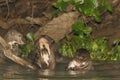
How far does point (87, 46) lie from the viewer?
8.91 m

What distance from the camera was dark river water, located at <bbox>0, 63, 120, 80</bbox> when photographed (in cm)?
639

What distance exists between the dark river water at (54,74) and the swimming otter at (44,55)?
164mm

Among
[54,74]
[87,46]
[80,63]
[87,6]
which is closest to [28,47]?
[87,46]

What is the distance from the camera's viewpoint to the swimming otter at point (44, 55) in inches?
295

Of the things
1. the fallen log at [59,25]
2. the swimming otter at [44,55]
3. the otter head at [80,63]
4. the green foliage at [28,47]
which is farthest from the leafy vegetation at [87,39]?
the otter head at [80,63]

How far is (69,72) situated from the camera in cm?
707

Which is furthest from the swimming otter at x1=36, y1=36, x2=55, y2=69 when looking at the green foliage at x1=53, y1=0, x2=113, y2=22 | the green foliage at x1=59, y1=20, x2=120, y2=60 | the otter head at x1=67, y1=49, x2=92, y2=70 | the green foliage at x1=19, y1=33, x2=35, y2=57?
the green foliage at x1=53, y1=0, x2=113, y2=22

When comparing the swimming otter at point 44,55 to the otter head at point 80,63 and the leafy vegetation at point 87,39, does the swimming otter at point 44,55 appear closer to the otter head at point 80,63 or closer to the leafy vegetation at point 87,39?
the otter head at point 80,63

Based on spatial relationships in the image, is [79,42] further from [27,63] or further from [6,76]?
[6,76]

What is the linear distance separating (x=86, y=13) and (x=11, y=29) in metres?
1.84

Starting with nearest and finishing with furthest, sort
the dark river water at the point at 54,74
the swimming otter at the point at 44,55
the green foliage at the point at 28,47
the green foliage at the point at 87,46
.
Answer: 1. the dark river water at the point at 54,74
2. the swimming otter at the point at 44,55
3. the green foliage at the point at 28,47
4. the green foliage at the point at 87,46

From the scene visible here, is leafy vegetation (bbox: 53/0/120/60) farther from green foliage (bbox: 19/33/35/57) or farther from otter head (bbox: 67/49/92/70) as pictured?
otter head (bbox: 67/49/92/70)

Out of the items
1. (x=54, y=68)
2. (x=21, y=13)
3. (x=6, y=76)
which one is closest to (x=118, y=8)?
(x=21, y=13)

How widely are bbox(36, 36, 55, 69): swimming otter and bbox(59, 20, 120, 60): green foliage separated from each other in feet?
3.89
